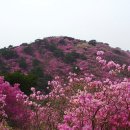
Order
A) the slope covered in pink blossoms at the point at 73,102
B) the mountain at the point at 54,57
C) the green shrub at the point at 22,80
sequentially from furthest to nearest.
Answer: the mountain at the point at 54,57 → the green shrub at the point at 22,80 → the slope covered in pink blossoms at the point at 73,102

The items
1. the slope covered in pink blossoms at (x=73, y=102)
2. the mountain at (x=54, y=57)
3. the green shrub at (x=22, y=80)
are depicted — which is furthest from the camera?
the mountain at (x=54, y=57)

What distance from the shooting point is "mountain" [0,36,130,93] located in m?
46.5

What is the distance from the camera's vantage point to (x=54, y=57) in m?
51.8

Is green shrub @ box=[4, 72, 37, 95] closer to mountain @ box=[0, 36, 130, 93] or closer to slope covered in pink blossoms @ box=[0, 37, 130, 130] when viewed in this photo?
slope covered in pink blossoms @ box=[0, 37, 130, 130]

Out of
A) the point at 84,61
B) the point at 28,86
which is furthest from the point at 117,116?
Result: the point at 84,61

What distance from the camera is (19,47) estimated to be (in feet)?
179

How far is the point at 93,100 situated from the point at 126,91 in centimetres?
102

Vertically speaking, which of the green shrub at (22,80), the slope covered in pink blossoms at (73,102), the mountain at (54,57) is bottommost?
the slope covered in pink blossoms at (73,102)

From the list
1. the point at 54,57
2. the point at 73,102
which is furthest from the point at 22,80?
the point at 54,57

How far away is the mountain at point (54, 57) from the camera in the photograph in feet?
153

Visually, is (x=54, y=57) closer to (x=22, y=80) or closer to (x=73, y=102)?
(x=22, y=80)

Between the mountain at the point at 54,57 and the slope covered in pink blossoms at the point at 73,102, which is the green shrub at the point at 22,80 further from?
the mountain at the point at 54,57

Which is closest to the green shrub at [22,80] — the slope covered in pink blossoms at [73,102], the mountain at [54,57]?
the slope covered in pink blossoms at [73,102]

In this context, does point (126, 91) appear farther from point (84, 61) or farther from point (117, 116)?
point (84, 61)
